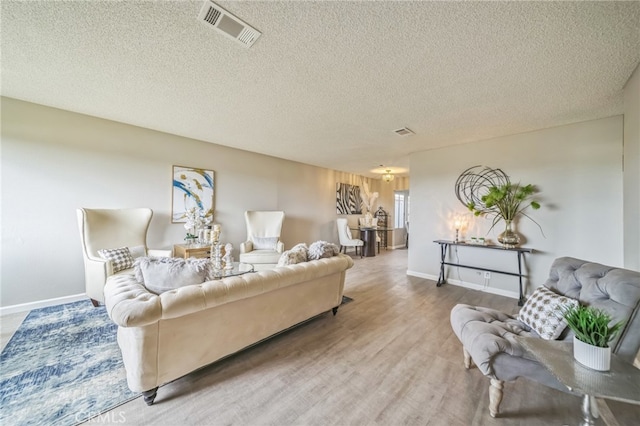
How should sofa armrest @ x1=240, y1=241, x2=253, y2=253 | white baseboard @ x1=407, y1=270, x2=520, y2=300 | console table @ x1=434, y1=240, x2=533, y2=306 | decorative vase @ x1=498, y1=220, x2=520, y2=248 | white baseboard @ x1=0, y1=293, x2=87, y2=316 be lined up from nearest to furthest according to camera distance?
white baseboard @ x1=0, y1=293, x2=87, y2=316 → console table @ x1=434, y1=240, x2=533, y2=306 → decorative vase @ x1=498, y1=220, x2=520, y2=248 → white baseboard @ x1=407, y1=270, x2=520, y2=300 → sofa armrest @ x1=240, y1=241, x2=253, y2=253

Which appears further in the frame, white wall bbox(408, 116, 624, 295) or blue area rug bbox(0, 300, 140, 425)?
white wall bbox(408, 116, 624, 295)

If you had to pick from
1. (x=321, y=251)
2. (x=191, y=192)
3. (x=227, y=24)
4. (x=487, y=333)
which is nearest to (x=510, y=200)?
(x=487, y=333)

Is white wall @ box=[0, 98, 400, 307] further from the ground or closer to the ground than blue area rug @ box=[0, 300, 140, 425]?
further from the ground

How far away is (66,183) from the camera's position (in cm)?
301

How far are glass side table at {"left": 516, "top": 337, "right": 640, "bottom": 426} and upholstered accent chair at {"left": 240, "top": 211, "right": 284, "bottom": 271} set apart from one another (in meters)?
3.42

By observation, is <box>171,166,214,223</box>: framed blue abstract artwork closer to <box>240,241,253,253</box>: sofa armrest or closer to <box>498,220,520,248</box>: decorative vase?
<box>240,241,253,253</box>: sofa armrest

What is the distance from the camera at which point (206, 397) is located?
5.04ft

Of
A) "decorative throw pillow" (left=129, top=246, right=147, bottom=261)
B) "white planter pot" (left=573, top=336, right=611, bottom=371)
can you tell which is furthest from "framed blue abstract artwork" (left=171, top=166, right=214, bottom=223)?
"white planter pot" (left=573, top=336, right=611, bottom=371)

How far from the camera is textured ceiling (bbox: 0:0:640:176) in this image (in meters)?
1.49

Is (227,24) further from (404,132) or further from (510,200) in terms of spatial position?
(510,200)

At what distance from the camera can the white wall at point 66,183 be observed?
107 inches

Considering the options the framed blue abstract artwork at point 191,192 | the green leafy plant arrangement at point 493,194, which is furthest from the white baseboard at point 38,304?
the green leafy plant arrangement at point 493,194

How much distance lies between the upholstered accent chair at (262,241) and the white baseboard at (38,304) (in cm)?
213

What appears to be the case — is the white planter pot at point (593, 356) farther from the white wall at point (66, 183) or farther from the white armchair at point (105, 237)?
the white wall at point (66, 183)
